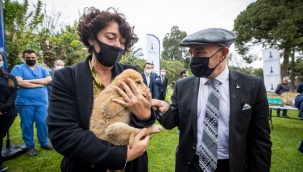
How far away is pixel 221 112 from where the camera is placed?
204 centimetres

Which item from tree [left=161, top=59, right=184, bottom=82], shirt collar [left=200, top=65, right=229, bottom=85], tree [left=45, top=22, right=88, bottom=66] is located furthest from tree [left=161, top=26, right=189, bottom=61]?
shirt collar [left=200, top=65, right=229, bottom=85]

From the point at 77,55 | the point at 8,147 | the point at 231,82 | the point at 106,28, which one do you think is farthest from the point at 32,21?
the point at 231,82

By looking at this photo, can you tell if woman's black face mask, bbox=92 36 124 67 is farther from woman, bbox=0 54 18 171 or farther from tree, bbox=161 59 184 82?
tree, bbox=161 59 184 82

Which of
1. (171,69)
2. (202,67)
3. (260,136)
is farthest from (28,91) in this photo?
(171,69)

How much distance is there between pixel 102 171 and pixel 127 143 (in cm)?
35

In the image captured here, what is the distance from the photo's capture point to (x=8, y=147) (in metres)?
5.19

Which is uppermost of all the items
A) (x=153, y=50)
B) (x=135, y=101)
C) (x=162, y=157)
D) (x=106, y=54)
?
(x=153, y=50)

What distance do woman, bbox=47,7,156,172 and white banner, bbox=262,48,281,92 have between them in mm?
10793

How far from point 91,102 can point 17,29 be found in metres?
14.8

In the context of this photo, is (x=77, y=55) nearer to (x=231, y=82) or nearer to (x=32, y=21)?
(x=32, y=21)

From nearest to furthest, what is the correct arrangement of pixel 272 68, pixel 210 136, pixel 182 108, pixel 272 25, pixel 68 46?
pixel 210 136 < pixel 182 108 < pixel 272 68 < pixel 68 46 < pixel 272 25

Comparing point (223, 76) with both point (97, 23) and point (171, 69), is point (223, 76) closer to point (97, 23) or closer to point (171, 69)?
point (97, 23)

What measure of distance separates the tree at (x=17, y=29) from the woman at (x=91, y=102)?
470 inches

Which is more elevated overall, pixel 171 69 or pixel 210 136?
pixel 171 69
